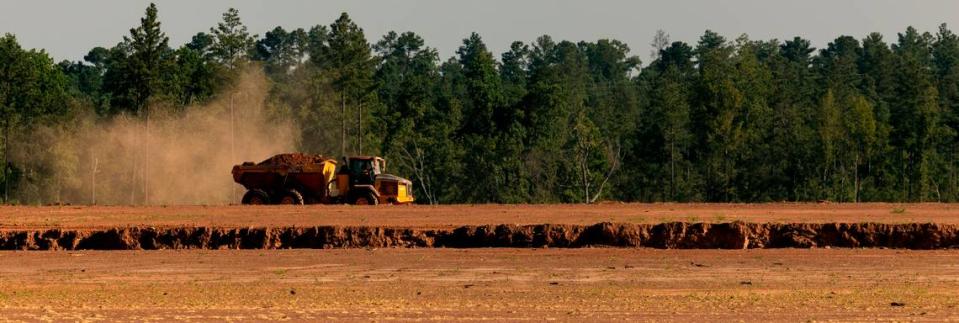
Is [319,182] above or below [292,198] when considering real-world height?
above

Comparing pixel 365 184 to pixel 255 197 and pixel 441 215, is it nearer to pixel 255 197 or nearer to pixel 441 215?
pixel 255 197

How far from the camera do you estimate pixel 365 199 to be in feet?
175

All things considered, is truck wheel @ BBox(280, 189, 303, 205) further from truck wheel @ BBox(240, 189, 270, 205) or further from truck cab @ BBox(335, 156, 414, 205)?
truck cab @ BBox(335, 156, 414, 205)

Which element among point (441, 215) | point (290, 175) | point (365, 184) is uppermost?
point (290, 175)

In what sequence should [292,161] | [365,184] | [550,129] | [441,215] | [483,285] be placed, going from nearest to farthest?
[483,285]
[441,215]
[365,184]
[292,161]
[550,129]

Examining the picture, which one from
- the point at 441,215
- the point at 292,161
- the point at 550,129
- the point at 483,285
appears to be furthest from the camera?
the point at 550,129

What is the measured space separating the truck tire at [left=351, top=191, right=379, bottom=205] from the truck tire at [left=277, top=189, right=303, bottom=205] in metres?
1.94

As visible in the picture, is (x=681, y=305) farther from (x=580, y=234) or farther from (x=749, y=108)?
(x=749, y=108)

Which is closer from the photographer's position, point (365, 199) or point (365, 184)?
Answer: point (365, 199)

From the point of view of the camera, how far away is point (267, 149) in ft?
321

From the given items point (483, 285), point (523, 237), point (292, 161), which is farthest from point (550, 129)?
point (483, 285)

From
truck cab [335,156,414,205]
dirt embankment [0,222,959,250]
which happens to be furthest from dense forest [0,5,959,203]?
dirt embankment [0,222,959,250]

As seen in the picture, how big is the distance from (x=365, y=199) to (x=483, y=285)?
85.2ft

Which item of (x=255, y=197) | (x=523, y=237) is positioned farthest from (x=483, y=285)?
(x=255, y=197)
